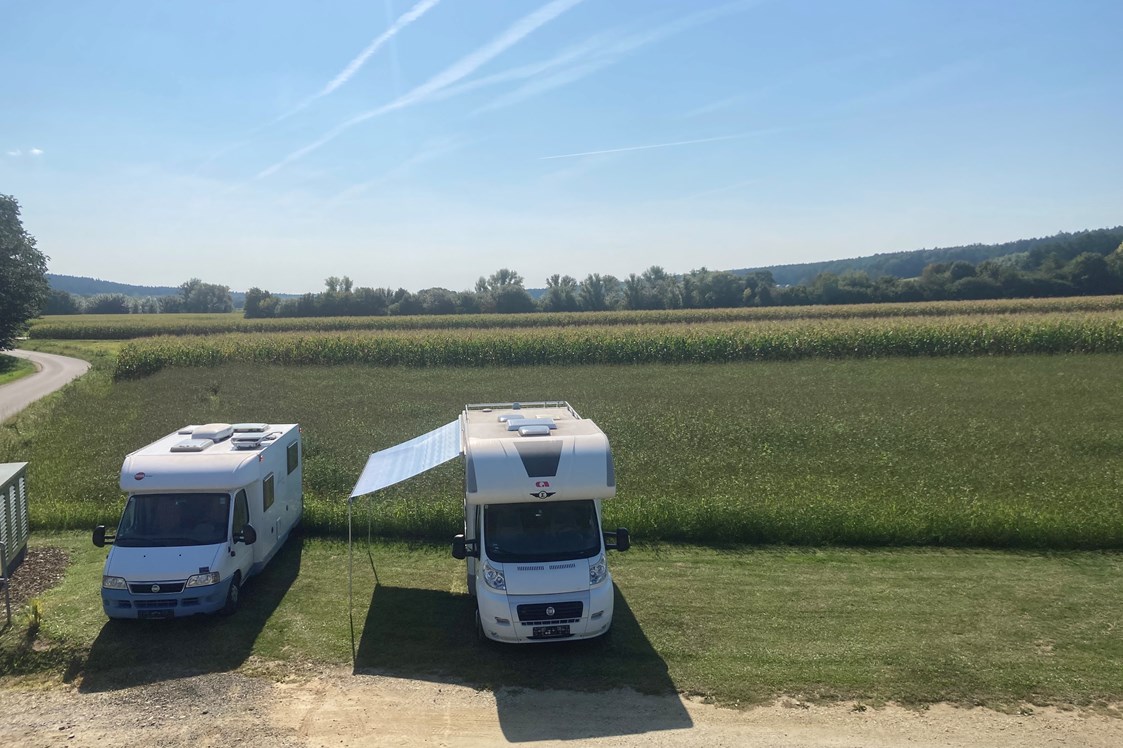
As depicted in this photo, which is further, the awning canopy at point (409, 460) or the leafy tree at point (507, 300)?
the leafy tree at point (507, 300)

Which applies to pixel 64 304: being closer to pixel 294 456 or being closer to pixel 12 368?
pixel 12 368

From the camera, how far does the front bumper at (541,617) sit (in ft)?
29.4

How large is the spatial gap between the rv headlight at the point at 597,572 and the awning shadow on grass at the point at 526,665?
1.01 metres

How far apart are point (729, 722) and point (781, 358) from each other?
3566cm

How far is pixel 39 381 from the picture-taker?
4288 cm

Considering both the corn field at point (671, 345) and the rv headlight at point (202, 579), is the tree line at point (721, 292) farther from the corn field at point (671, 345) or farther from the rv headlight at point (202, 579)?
the rv headlight at point (202, 579)

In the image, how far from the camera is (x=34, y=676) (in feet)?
29.8

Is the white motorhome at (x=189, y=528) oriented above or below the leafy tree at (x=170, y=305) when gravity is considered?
below

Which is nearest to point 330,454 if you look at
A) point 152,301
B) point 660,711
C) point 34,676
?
point 34,676

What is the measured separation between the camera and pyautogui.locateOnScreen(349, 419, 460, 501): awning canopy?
10.9 meters

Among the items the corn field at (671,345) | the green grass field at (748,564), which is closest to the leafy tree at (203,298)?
the corn field at (671,345)

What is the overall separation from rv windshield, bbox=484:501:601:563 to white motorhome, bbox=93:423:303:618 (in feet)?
12.5

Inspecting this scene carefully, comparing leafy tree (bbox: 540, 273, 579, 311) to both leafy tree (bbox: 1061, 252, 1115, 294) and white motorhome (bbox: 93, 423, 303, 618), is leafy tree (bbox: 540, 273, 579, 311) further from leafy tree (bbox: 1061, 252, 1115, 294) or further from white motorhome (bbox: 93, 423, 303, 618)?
white motorhome (bbox: 93, 423, 303, 618)

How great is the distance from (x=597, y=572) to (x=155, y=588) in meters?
5.85
